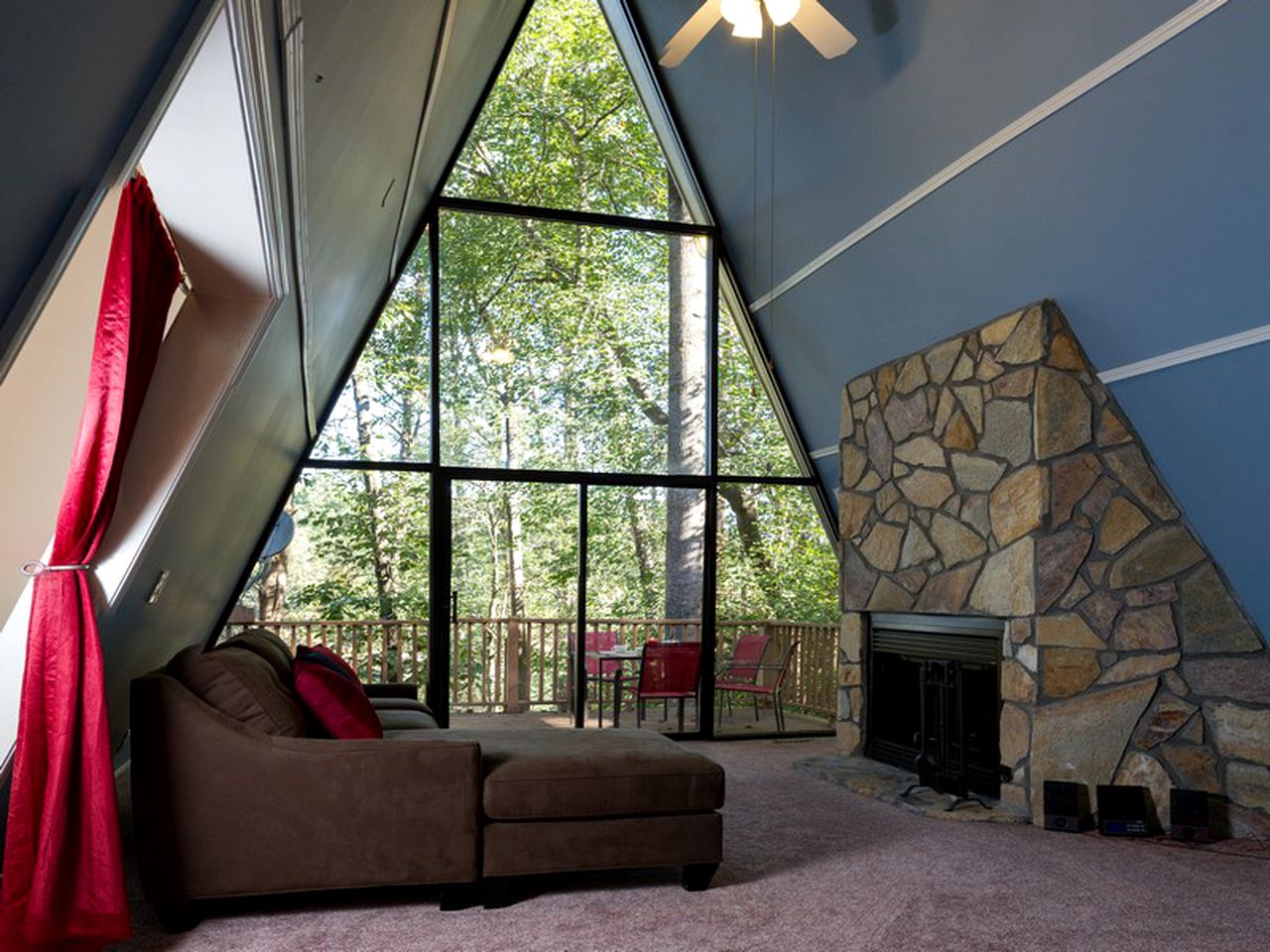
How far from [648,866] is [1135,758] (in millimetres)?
2516

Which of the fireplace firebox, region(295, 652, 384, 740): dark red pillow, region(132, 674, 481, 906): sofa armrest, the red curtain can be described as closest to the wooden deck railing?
the fireplace firebox

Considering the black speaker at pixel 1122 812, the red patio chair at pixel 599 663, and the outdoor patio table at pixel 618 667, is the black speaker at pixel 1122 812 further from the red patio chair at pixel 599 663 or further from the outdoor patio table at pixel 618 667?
the red patio chair at pixel 599 663

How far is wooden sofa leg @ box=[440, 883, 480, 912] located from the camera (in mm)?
3480

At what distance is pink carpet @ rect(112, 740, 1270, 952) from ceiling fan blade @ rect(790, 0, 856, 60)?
10.4 feet

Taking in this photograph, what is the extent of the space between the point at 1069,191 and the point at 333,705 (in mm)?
3491

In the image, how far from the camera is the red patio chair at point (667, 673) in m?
7.30

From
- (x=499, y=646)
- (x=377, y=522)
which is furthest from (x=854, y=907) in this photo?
(x=377, y=522)

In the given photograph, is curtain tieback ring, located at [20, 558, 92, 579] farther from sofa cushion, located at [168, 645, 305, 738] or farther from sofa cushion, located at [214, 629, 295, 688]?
sofa cushion, located at [214, 629, 295, 688]

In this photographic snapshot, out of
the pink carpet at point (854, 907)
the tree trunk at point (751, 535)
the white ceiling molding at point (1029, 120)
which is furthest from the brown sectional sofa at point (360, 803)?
the tree trunk at point (751, 535)

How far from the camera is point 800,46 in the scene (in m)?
5.59

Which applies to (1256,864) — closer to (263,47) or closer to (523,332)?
(263,47)

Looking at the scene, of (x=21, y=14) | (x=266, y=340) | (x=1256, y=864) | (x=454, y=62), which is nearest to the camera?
(x=21, y=14)

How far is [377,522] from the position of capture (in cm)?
700

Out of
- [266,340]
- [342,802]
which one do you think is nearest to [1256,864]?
[342,802]
